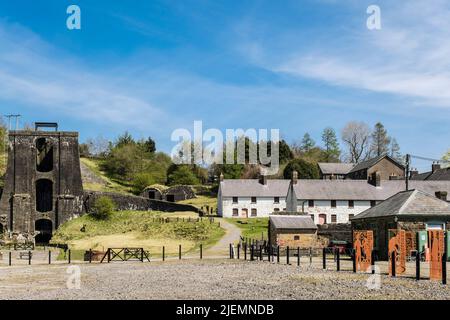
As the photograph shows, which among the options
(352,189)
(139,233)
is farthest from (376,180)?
(139,233)

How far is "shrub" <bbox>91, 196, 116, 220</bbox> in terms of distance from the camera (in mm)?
68938

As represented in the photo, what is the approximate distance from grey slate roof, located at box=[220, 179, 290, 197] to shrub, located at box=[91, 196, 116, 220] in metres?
14.6

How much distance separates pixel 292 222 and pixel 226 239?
1226 centimetres

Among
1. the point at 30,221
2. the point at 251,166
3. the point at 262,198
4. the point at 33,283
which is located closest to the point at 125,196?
the point at 30,221

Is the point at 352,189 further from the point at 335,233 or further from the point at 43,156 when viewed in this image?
the point at 43,156

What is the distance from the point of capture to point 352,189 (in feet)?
243

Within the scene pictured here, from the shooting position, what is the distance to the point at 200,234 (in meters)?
57.3

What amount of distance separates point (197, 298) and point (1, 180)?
68.4 metres

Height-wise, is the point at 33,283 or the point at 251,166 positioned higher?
the point at 251,166

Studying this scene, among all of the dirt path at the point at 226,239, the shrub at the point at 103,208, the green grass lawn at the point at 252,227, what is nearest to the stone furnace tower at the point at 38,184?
the shrub at the point at 103,208

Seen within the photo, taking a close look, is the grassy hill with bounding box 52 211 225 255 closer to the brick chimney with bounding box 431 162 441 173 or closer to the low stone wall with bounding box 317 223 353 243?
the low stone wall with bounding box 317 223 353 243

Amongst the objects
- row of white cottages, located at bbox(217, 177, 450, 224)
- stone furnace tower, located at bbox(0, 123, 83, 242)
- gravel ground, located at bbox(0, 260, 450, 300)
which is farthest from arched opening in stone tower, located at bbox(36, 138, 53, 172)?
gravel ground, located at bbox(0, 260, 450, 300)
